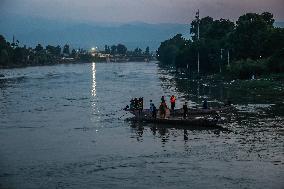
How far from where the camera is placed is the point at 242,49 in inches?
→ 4178

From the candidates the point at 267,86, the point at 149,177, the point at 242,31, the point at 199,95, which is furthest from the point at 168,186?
the point at 242,31

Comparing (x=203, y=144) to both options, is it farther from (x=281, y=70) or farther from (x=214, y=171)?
(x=281, y=70)

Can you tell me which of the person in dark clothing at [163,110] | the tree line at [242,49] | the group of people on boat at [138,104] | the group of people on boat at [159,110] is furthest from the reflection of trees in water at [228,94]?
the person in dark clothing at [163,110]

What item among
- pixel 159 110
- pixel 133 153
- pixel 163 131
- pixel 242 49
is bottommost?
pixel 133 153

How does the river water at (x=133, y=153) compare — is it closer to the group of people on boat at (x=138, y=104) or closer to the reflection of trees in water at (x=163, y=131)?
the reflection of trees in water at (x=163, y=131)

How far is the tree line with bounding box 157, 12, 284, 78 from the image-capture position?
3661 inches

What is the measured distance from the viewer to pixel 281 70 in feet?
291

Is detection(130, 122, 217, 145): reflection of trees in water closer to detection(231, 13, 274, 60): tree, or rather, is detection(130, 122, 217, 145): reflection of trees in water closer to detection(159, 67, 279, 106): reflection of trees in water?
detection(159, 67, 279, 106): reflection of trees in water

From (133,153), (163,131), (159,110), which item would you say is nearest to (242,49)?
(159,110)

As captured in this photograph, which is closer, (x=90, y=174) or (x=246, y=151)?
(x=90, y=174)

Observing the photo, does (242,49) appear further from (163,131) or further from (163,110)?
(163,131)


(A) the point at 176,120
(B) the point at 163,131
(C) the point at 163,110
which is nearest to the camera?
(B) the point at 163,131

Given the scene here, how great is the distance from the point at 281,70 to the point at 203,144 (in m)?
57.6

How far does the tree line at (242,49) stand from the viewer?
305 feet
